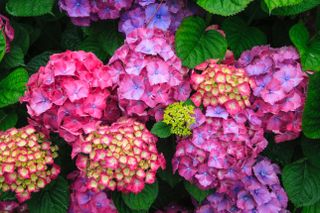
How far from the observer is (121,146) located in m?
1.65

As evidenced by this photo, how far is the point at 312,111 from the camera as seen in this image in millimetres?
1834

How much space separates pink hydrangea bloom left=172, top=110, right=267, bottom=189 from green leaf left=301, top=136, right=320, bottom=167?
25cm

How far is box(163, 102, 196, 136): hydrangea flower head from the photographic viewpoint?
168 cm

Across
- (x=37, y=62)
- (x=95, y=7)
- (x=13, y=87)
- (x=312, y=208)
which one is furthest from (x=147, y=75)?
(x=312, y=208)

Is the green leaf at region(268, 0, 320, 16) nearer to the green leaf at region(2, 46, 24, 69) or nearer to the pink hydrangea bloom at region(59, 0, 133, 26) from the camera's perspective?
the pink hydrangea bloom at region(59, 0, 133, 26)

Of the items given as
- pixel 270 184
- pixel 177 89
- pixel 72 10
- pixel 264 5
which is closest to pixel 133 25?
pixel 72 10

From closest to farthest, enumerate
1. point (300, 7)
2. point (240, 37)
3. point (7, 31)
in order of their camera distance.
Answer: point (300, 7)
point (7, 31)
point (240, 37)

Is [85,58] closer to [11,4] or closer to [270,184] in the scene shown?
[11,4]

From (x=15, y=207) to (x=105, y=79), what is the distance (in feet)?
2.23

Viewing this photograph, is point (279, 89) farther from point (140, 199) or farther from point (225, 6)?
point (140, 199)

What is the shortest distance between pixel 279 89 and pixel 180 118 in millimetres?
361

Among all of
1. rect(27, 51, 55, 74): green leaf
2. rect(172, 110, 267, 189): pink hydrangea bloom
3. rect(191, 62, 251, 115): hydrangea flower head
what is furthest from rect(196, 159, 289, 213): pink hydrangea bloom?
rect(27, 51, 55, 74): green leaf

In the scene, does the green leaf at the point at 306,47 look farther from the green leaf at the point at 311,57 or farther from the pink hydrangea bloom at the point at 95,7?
the pink hydrangea bloom at the point at 95,7

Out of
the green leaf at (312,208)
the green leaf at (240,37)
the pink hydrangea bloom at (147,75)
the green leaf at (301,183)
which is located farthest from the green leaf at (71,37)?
the green leaf at (312,208)
